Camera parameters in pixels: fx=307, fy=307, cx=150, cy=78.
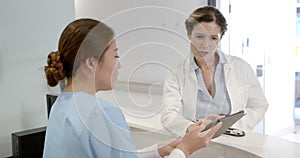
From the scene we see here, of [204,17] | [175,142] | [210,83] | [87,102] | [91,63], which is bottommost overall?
[175,142]

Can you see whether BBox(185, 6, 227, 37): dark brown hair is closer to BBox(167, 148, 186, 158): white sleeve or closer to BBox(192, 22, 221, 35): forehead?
BBox(192, 22, 221, 35): forehead

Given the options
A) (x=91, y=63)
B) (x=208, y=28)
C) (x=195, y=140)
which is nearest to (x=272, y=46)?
(x=208, y=28)

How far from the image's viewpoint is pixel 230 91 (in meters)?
1.55

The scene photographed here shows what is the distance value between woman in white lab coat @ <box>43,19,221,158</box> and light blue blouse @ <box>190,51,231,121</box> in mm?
558

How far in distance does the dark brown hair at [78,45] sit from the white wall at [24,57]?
4.69 feet

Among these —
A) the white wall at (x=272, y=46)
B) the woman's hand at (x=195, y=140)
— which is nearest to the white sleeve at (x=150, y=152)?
the woman's hand at (x=195, y=140)

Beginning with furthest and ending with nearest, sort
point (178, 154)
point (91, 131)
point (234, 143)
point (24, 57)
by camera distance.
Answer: point (24, 57) < point (234, 143) < point (178, 154) < point (91, 131)

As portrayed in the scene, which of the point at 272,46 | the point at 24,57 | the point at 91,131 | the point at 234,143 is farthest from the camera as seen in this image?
the point at 272,46

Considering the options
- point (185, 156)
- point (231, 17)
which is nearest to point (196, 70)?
point (185, 156)

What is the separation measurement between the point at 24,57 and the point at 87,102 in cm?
162

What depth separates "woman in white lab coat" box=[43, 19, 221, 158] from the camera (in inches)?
33.7

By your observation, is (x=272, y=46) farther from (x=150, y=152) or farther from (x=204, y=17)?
(x=150, y=152)

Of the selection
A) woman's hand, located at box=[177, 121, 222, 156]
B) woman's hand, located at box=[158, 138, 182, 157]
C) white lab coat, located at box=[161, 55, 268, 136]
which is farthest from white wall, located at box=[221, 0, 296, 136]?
woman's hand, located at box=[177, 121, 222, 156]

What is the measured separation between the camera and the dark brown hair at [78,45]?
896 mm
